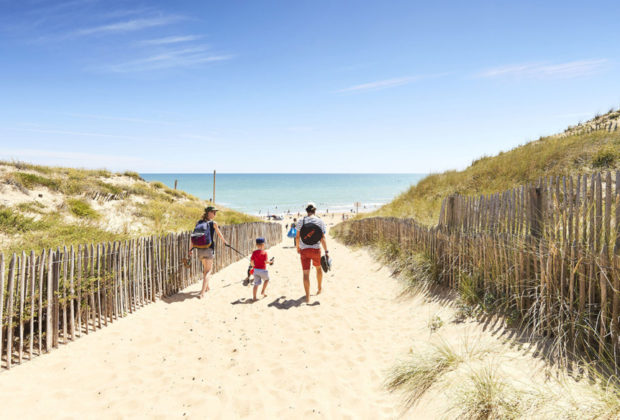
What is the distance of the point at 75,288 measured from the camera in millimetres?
4953

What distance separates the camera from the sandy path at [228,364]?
3.24 metres

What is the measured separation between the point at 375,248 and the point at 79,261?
915 centimetres

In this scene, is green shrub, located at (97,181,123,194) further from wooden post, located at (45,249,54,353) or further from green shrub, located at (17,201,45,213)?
wooden post, located at (45,249,54,353)

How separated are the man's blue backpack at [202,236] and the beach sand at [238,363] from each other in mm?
1331

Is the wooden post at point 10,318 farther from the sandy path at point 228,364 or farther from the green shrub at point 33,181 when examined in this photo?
the green shrub at point 33,181

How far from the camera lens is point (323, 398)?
11.1ft

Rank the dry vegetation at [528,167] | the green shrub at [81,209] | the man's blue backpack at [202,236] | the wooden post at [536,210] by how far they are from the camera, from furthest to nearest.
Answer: the green shrub at [81,209], the dry vegetation at [528,167], the man's blue backpack at [202,236], the wooden post at [536,210]

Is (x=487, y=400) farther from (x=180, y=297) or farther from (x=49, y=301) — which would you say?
(x=180, y=297)

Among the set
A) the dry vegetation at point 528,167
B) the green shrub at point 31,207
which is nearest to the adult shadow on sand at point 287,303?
the dry vegetation at point 528,167

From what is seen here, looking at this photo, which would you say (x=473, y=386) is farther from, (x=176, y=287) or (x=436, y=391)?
(x=176, y=287)

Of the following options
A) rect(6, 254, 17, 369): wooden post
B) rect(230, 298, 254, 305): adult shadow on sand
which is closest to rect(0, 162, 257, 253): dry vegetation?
rect(6, 254, 17, 369): wooden post

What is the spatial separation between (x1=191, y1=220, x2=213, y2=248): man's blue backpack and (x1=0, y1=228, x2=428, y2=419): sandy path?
53.9 inches

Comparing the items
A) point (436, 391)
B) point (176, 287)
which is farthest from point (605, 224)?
point (176, 287)

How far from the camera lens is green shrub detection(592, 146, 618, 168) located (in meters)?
13.2
